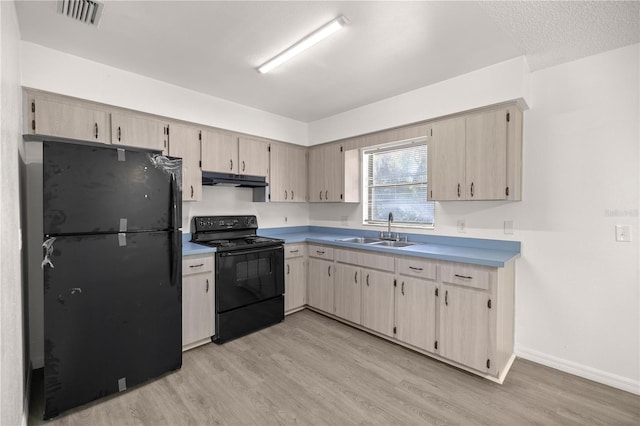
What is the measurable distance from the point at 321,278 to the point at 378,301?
0.88 metres

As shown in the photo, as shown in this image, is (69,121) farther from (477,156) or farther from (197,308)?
(477,156)

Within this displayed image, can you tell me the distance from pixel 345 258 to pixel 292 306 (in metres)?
1.00

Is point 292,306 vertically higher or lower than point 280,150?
lower

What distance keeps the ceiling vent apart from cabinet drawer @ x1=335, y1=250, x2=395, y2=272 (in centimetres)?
293

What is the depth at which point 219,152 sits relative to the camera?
3451 mm

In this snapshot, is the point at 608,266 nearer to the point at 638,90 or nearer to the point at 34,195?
the point at 638,90

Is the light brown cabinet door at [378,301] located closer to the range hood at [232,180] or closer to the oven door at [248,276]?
the oven door at [248,276]

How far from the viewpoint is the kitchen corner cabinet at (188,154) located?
307 centimetres

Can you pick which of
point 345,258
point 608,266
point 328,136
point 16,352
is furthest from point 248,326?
point 608,266

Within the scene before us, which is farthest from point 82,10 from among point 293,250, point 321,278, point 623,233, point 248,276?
point 623,233

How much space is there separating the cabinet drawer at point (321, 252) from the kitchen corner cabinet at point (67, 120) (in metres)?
2.46

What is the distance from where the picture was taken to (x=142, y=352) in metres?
2.30

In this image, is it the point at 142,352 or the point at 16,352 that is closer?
the point at 16,352

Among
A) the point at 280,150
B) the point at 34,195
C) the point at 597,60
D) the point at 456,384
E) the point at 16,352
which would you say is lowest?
the point at 456,384
